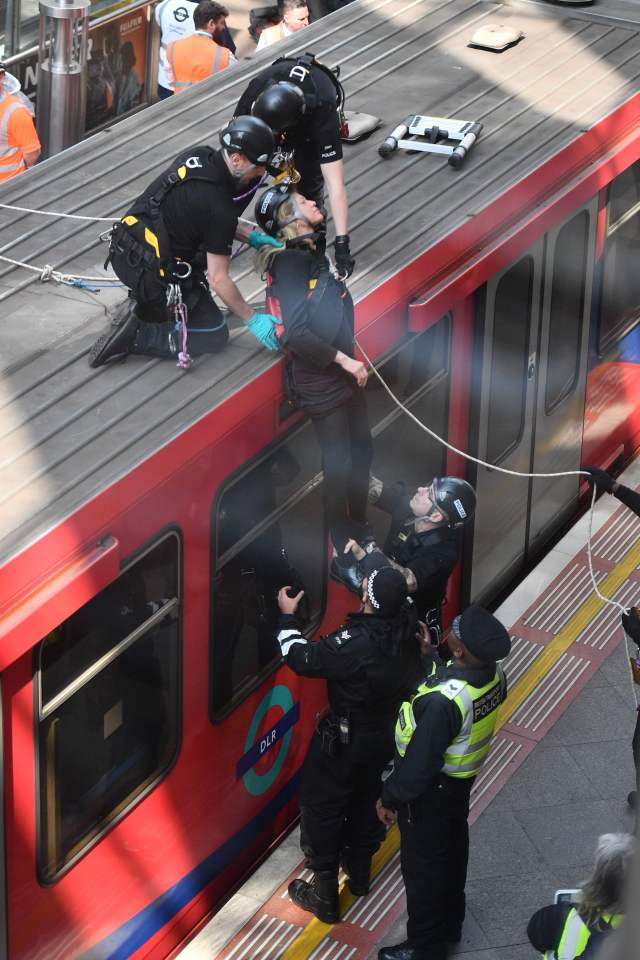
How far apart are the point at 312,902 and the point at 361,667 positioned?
1.20 metres

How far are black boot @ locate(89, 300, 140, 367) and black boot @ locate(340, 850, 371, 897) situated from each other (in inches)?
94.3

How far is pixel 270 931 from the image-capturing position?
592 cm

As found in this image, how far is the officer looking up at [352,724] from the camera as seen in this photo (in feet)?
17.7

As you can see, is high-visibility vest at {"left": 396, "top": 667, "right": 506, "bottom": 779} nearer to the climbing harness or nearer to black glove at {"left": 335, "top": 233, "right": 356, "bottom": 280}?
black glove at {"left": 335, "top": 233, "right": 356, "bottom": 280}

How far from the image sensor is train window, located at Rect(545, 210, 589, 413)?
7.67m

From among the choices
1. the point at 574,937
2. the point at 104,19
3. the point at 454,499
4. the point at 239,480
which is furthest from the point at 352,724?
the point at 104,19

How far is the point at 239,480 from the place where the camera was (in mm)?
5250

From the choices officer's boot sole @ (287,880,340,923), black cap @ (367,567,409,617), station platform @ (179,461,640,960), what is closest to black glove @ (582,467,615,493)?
black cap @ (367,567,409,617)

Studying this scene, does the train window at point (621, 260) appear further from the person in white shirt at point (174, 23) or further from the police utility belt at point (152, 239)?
the person in white shirt at point (174, 23)

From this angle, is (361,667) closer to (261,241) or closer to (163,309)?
(163,309)

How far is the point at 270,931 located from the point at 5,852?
1.88 meters

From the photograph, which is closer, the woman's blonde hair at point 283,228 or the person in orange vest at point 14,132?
the woman's blonde hair at point 283,228

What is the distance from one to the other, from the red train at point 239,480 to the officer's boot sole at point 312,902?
0.25 metres

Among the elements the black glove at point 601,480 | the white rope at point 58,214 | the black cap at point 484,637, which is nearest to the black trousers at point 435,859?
the black cap at point 484,637
